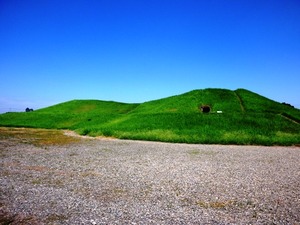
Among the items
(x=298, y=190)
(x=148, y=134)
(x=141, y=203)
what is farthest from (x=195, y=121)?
(x=141, y=203)

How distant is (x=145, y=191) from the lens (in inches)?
524

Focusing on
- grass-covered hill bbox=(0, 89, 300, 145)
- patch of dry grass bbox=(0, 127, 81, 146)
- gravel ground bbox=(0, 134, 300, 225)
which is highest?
grass-covered hill bbox=(0, 89, 300, 145)

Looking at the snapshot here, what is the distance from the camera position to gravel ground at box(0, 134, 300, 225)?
10070 mm

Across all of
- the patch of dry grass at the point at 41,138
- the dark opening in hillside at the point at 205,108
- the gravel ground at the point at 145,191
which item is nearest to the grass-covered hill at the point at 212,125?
the dark opening in hillside at the point at 205,108

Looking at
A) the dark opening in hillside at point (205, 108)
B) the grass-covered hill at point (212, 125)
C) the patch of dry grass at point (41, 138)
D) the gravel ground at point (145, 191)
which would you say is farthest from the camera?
the dark opening in hillside at point (205, 108)

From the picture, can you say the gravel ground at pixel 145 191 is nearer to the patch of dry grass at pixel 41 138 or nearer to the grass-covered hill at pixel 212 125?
the patch of dry grass at pixel 41 138

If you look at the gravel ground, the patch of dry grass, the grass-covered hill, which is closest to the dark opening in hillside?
the grass-covered hill

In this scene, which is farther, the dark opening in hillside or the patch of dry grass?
the dark opening in hillside

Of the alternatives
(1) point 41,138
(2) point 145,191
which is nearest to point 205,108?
(1) point 41,138

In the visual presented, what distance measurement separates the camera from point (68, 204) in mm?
11102

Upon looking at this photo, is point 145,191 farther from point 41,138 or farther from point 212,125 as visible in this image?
point 212,125

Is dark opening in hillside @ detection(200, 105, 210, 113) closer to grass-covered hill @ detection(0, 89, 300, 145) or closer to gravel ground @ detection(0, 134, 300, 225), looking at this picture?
grass-covered hill @ detection(0, 89, 300, 145)

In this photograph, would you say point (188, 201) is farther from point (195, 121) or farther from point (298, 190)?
point (195, 121)

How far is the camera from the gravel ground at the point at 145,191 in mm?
10070
